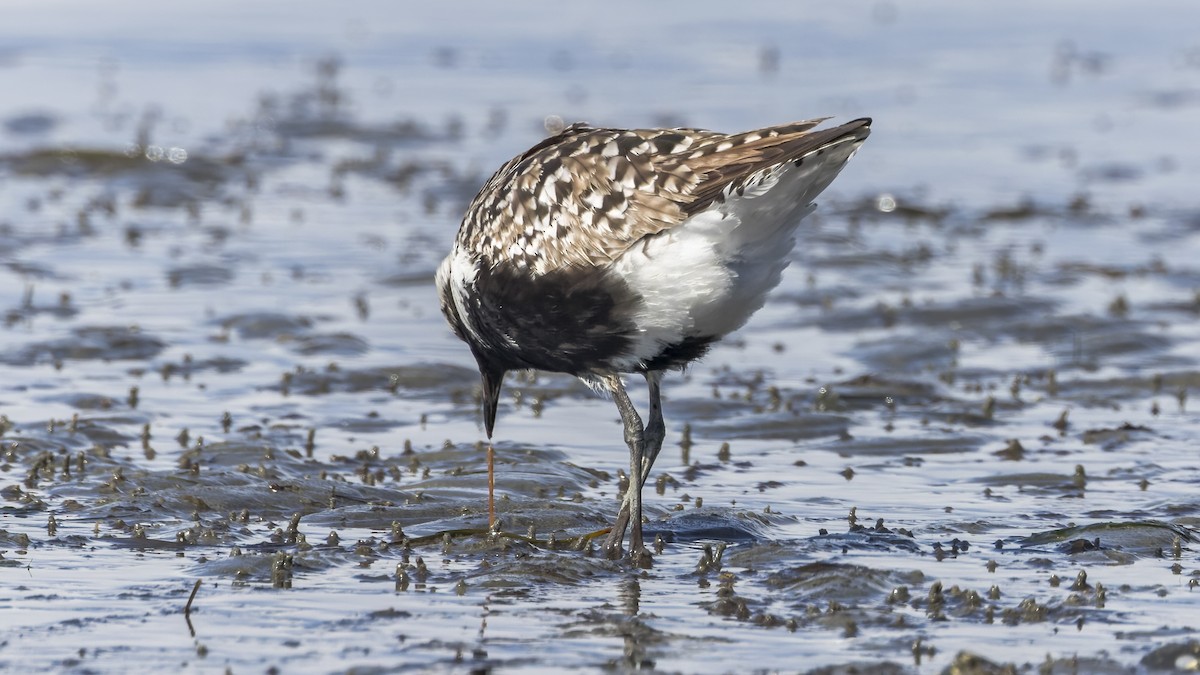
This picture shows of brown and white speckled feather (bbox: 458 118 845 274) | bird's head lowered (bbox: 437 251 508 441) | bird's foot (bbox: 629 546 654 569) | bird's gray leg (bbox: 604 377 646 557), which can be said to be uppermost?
brown and white speckled feather (bbox: 458 118 845 274)

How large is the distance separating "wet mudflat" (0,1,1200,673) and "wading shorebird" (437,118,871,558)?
910 millimetres

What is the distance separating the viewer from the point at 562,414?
10859 millimetres

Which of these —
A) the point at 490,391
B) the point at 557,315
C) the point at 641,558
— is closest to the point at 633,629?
the point at 641,558

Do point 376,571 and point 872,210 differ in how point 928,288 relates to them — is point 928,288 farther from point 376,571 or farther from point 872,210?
point 376,571

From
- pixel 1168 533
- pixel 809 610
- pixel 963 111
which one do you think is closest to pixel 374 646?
pixel 809 610

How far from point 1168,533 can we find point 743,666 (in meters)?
2.74

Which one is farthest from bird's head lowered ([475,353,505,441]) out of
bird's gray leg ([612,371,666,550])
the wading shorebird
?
bird's gray leg ([612,371,666,550])

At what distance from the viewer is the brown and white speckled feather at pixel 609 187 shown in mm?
7363

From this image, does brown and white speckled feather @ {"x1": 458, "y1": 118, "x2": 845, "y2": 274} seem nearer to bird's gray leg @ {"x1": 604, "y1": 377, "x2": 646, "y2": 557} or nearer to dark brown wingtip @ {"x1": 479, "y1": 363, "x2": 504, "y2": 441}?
bird's gray leg @ {"x1": 604, "y1": 377, "x2": 646, "y2": 557}

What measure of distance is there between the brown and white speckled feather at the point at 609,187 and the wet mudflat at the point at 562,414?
4.46ft

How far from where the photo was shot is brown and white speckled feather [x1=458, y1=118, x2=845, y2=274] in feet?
24.2

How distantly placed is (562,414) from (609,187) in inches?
132

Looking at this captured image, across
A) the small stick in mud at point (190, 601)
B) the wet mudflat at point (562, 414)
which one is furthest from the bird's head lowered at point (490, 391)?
the small stick in mud at point (190, 601)

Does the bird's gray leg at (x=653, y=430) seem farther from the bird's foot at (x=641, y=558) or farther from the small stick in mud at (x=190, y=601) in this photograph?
the small stick in mud at (x=190, y=601)
